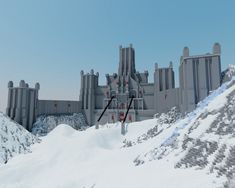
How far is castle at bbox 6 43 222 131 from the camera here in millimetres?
30453

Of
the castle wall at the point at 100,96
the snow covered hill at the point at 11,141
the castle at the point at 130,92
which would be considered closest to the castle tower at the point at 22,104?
the castle at the point at 130,92

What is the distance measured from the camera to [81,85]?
47.8m

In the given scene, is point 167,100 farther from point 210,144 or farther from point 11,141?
point 210,144

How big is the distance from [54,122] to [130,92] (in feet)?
57.0

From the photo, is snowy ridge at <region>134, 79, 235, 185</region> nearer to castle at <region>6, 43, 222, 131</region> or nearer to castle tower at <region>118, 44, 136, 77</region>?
castle at <region>6, 43, 222, 131</region>

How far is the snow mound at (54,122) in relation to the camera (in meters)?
40.1

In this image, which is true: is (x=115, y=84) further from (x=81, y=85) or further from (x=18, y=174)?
(x=18, y=174)

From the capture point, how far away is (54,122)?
42.4 meters

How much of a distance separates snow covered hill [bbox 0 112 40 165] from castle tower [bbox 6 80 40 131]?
18.0m

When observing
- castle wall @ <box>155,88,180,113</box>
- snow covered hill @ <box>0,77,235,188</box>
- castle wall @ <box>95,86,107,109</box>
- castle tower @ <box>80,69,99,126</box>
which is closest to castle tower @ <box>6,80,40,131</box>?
castle tower @ <box>80,69,99,126</box>

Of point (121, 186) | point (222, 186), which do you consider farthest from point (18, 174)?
point (222, 186)

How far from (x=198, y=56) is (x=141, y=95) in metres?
16.2

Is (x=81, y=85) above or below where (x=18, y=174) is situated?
above

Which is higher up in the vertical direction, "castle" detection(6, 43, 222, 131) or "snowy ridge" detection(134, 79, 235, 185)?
"castle" detection(6, 43, 222, 131)
